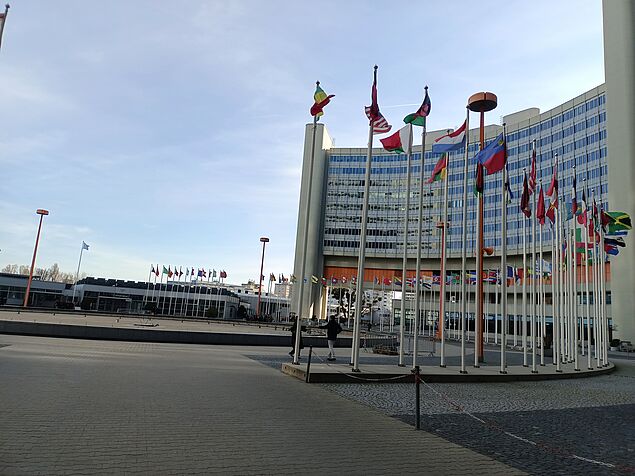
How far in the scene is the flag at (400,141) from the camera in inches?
658

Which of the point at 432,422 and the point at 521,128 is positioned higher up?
the point at 521,128

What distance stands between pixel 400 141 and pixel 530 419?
390 inches

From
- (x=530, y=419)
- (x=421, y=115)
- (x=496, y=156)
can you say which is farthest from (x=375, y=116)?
(x=530, y=419)

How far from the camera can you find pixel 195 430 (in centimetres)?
734

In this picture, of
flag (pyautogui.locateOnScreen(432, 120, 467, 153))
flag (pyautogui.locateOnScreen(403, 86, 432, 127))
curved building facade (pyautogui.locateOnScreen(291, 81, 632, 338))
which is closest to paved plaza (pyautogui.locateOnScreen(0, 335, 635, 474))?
flag (pyautogui.locateOnScreen(432, 120, 467, 153))

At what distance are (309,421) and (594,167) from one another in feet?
237

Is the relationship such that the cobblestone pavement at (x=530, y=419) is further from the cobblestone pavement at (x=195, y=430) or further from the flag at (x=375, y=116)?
A: the flag at (x=375, y=116)

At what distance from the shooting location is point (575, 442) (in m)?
8.34

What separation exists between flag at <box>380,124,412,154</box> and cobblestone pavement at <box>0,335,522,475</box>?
859 cm

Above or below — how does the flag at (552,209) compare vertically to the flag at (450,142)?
below

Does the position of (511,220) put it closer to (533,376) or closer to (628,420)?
(533,376)

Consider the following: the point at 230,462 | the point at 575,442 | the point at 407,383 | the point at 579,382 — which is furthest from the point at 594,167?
the point at 230,462

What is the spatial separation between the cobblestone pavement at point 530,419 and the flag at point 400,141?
26.0 ft

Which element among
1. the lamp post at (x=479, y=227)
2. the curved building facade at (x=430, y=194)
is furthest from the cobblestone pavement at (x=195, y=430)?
the curved building facade at (x=430, y=194)
